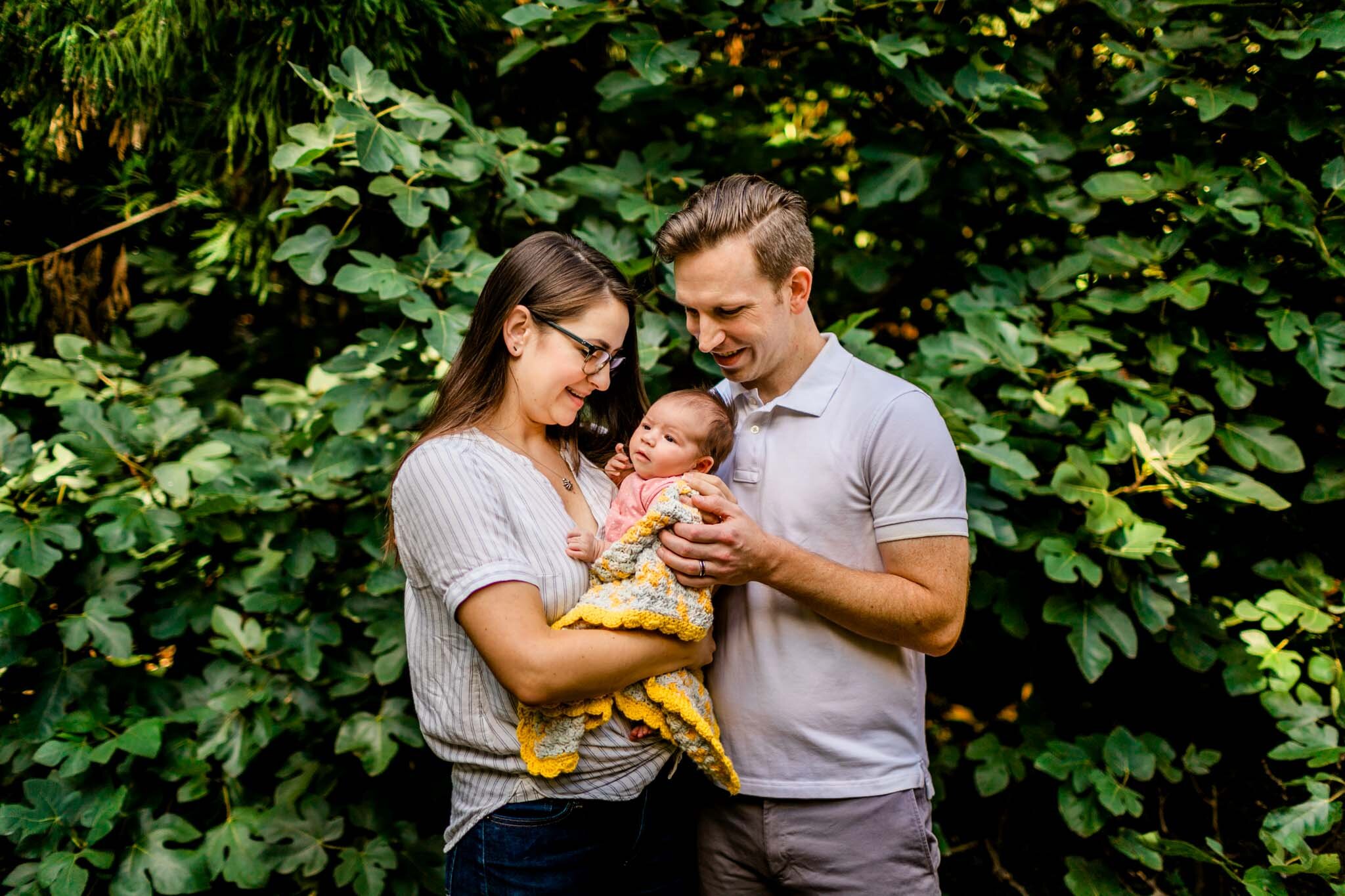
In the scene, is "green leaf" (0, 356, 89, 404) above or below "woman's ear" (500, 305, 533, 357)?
below

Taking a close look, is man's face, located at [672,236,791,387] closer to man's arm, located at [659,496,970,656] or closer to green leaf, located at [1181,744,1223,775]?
man's arm, located at [659,496,970,656]

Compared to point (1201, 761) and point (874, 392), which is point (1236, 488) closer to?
point (1201, 761)

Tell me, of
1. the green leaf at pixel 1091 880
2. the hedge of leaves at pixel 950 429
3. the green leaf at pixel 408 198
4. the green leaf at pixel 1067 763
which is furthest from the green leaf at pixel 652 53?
the green leaf at pixel 1091 880

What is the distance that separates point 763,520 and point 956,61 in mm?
1626

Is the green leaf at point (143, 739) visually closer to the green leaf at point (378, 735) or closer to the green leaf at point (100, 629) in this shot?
the green leaf at point (100, 629)

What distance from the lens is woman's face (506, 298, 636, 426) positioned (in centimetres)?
160

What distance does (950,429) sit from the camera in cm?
209

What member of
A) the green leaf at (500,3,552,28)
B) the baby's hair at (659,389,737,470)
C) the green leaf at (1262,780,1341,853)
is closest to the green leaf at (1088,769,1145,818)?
the green leaf at (1262,780,1341,853)

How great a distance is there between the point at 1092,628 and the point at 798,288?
1.21 metres

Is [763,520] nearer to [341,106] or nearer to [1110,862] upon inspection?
[341,106]

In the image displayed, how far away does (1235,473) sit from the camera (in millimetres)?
2230

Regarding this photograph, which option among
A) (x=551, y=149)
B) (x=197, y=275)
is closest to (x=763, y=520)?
(x=551, y=149)

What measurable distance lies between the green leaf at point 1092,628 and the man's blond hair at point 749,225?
1.14 m

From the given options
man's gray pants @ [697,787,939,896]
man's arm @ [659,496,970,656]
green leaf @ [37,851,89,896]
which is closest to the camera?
man's arm @ [659,496,970,656]
